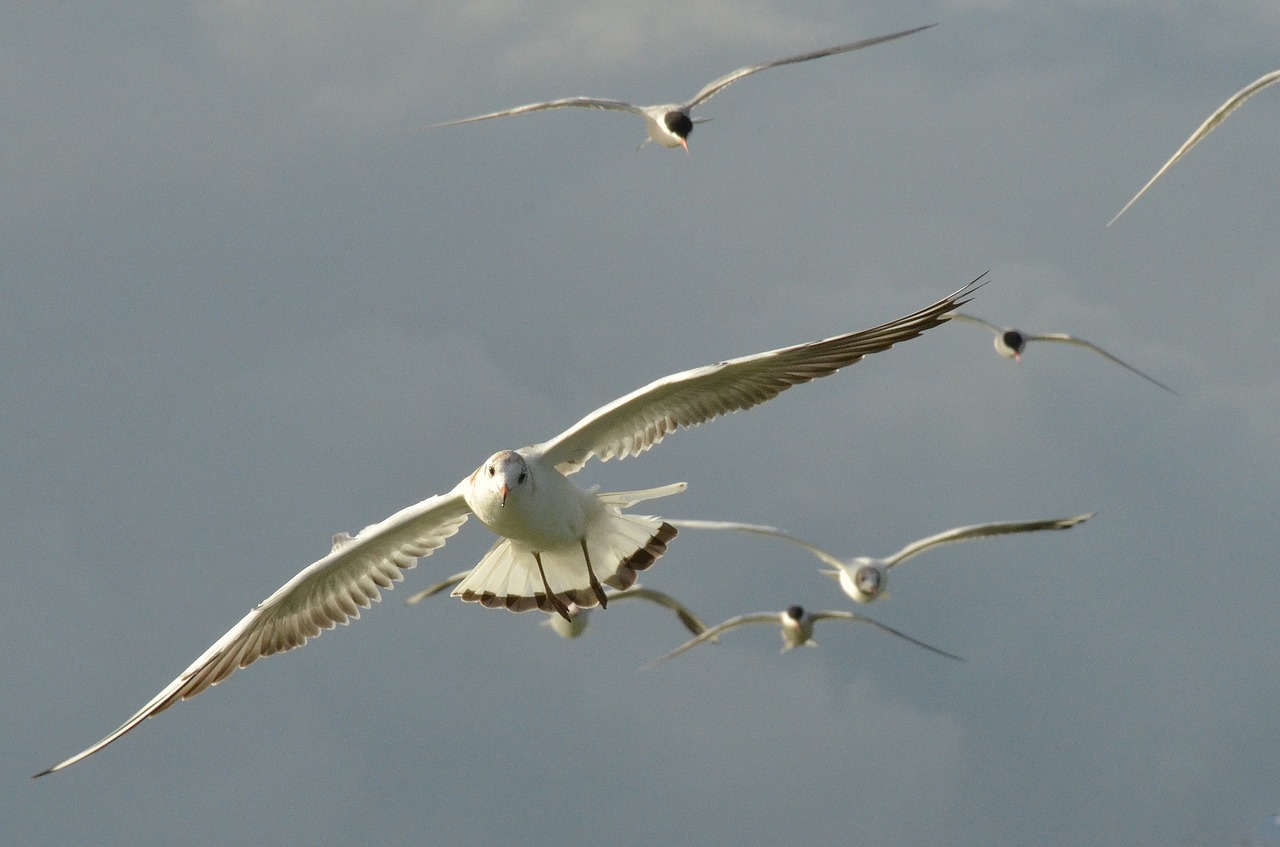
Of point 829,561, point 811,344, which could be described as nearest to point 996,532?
point 829,561

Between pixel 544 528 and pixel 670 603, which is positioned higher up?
pixel 544 528

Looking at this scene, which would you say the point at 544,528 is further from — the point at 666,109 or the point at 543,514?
the point at 666,109

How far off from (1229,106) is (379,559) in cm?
907

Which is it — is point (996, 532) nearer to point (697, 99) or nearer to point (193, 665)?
point (697, 99)

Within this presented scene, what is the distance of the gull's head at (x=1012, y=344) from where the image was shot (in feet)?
95.6

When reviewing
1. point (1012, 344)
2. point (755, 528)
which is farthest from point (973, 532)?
point (1012, 344)

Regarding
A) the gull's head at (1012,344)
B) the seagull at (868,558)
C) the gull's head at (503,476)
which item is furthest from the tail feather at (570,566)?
the gull's head at (1012,344)

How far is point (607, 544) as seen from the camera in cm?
1330

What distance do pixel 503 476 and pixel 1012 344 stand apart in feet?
61.3

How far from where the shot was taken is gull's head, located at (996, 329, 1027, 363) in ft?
95.6

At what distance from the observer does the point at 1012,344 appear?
29219 mm

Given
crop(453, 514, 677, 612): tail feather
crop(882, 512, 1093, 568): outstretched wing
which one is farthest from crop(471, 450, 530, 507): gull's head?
crop(882, 512, 1093, 568): outstretched wing

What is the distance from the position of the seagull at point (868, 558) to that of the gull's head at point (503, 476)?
812 centimetres

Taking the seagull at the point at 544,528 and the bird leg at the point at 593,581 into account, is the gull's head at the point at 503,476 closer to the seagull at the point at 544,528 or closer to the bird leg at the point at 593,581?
the seagull at the point at 544,528
